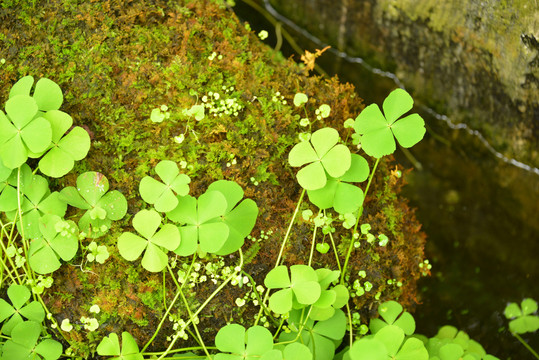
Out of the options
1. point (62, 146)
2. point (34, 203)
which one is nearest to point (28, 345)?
point (34, 203)

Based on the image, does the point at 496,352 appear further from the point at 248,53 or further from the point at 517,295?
the point at 248,53

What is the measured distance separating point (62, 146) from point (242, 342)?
89 centimetres

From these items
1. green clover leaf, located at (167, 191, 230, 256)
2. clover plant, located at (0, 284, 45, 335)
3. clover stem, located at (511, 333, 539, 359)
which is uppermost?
green clover leaf, located at (167, 191, 230, 256)

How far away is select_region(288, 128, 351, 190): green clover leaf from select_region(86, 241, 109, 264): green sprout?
0.69 metres

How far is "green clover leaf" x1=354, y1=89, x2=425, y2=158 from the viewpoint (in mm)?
1601

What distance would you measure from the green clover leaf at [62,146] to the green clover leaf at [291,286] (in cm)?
76

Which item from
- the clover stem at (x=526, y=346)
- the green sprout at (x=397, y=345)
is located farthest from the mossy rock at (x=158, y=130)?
→ the clover stem at (x=526, y=346)

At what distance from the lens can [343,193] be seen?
1603 millimetres

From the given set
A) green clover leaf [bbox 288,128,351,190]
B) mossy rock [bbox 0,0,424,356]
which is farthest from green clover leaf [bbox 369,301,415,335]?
green clover leaf [bbox 288,128,351,190]

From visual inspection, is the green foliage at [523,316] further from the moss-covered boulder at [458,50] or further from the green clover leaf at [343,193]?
the green clover leaf at [343,193]

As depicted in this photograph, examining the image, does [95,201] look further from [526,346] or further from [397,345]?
[526,346]

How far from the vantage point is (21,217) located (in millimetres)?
1537

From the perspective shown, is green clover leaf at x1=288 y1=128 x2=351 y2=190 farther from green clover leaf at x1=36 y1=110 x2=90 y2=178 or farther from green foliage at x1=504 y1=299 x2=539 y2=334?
green foliage at x1=504 y1=299 x2=539 y2=334

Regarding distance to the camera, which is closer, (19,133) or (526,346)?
(19,133)
